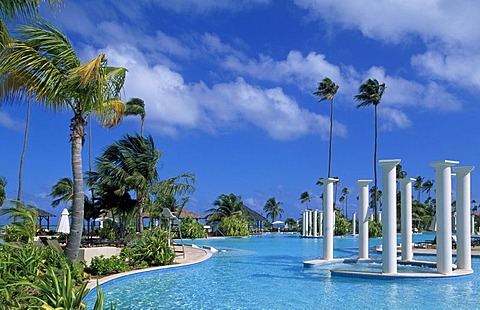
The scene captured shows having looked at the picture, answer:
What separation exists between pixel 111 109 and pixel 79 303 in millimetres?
8353

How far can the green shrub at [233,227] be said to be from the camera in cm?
4169

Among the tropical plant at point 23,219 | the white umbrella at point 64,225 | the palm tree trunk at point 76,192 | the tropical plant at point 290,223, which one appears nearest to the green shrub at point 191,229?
the white umbrella at point 64,225

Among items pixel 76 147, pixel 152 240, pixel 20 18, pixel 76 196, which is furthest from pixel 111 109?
pixel 20 18

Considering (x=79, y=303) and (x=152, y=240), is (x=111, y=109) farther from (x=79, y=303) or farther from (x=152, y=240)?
(x=79, y=303)

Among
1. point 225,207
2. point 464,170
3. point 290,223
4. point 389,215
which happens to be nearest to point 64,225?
point 389,215

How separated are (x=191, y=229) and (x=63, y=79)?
1048 inches

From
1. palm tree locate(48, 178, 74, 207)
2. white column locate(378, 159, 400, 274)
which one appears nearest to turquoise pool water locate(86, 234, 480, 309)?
white column locate(378, 159, 400, 274)

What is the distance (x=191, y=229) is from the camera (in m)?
36.8

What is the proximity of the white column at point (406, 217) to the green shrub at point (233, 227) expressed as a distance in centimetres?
2436

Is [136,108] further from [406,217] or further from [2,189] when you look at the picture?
[406,217]

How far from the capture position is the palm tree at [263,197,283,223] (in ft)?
256

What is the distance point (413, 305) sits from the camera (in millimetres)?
10312

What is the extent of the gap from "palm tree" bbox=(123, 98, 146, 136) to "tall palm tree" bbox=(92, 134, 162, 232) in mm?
10862

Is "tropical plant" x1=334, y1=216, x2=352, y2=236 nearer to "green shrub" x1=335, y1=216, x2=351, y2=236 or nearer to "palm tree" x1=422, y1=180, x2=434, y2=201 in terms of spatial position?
"green shrub" x1=335, y1=216, x2=351, y2=236
